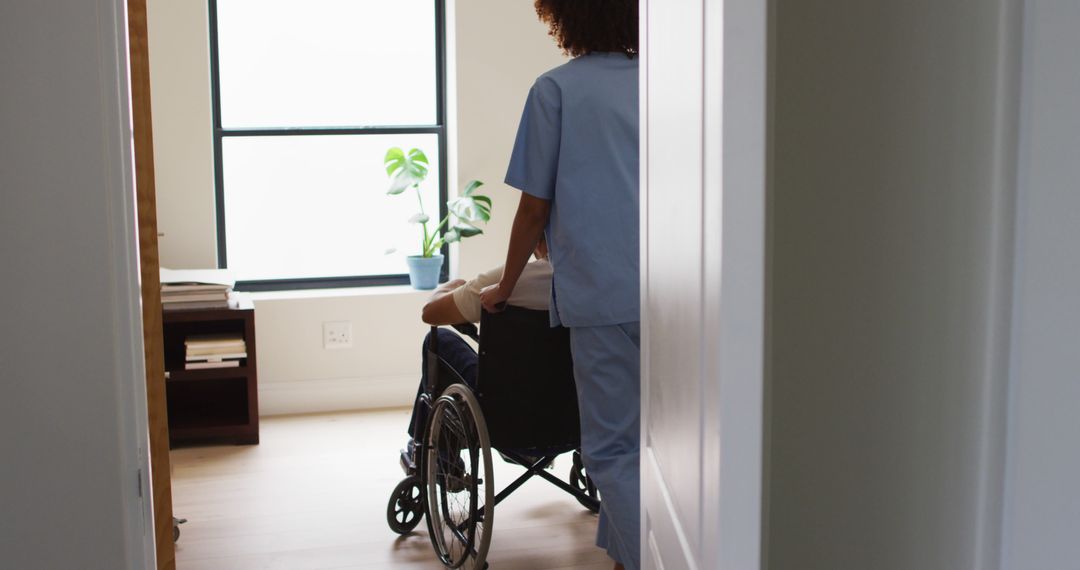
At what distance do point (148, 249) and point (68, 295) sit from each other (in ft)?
0.75

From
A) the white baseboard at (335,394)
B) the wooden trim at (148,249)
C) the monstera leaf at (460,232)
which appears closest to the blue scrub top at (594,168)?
the wooden trim at (148,249)

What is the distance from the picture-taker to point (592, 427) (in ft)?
8.12

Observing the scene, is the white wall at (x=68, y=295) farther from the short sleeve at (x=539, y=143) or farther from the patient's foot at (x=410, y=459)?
the patient's foot at (x=410, y=459)

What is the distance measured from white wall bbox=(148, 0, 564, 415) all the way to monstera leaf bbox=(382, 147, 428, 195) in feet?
0.55

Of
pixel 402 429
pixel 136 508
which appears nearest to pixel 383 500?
pixel 402 429

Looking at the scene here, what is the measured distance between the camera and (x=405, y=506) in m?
3.10

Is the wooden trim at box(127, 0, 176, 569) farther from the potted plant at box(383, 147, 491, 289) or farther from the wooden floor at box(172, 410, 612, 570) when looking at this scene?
the potted plant at box(383, 147, 491, 289)

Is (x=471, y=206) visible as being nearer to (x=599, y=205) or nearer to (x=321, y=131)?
(x=321, y=131)

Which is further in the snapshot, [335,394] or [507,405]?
[335,394]

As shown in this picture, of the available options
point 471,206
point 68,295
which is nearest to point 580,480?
point 471,206

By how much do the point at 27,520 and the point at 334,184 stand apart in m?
3.42

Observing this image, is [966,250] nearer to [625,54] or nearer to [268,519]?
[625,54]

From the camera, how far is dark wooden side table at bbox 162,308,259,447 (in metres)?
4.00

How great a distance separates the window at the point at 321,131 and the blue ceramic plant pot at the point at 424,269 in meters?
→ 0.14
